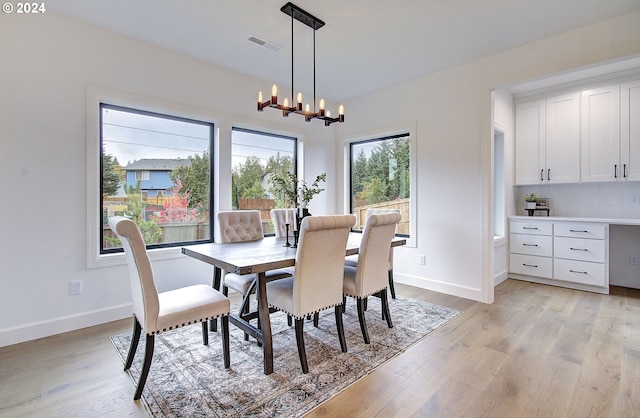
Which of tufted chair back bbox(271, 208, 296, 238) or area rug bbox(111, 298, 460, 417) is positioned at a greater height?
tufted chair back bbox(271, 208, 296, 238)

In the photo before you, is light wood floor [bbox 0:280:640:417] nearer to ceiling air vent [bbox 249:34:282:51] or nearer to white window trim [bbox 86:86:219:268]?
white window trim [bbox 86:86:219:268]

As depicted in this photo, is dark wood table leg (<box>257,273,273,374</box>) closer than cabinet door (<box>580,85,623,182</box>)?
Yes

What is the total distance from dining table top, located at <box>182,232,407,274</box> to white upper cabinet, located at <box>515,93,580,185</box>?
10.0ft

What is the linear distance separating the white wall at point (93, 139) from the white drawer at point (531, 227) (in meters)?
1.33

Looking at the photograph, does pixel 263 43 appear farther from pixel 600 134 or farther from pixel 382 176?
pixel 600 134

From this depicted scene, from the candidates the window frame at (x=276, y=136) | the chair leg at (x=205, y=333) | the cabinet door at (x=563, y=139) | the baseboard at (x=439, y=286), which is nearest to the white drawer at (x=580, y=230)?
the cabinet door at (x=563, y=139)

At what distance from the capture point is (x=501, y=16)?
271 centimetres

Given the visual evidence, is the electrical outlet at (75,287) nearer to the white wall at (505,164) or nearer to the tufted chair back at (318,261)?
the tufted chair back at (318,261)

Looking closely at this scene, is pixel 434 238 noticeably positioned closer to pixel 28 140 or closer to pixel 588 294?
pixel 588 294

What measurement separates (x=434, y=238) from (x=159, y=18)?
3809 mm

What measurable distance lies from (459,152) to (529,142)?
1.72 metres

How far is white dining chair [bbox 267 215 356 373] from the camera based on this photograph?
79.6 inches

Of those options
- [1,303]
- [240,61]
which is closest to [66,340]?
[1,303]

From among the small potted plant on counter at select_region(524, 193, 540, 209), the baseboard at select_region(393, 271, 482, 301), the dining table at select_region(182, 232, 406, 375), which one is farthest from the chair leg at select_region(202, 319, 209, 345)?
the small potted plant on counter at select_region(524, 193, 540, 209)
